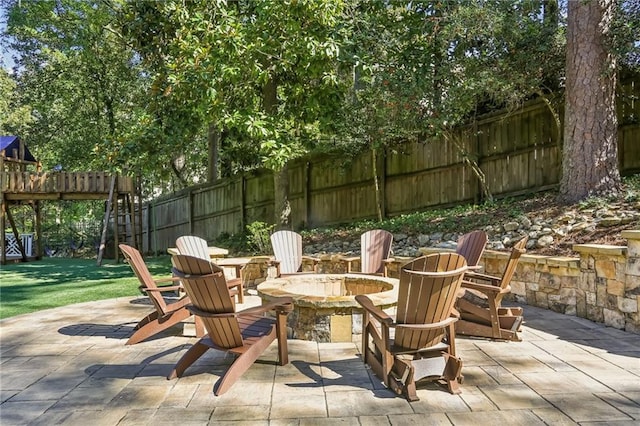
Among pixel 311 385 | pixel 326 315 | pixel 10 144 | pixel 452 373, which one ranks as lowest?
pixel 311 385

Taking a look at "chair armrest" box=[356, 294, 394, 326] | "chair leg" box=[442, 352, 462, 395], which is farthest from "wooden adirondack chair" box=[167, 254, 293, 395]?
"chair leg" box=[442, 352, 462, 395]

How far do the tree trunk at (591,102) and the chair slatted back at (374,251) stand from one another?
111 inches

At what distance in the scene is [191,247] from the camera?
17.9 ft

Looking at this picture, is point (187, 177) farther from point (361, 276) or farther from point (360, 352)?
point (360, 352)

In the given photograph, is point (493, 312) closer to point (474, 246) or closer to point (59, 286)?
point (474, 246)

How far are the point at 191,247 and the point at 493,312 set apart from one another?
3.58 meters

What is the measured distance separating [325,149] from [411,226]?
2.82 meters

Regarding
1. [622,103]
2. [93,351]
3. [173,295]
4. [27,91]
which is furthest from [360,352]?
[27,91]

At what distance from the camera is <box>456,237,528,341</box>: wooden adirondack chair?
3.84 m

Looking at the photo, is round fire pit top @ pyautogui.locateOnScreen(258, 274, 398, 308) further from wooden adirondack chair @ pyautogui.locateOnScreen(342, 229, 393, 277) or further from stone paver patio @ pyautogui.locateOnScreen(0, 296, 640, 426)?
stone paver patio @ pyautogui.locateOnScreen(0, 296, 640, 426)

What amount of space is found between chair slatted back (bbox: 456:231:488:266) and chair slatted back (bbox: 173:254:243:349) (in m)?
2.61

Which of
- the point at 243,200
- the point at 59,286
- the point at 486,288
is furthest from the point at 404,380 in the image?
the point at 243,200

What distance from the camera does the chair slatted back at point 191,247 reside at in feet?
17.5

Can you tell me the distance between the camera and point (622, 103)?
21.7ft
